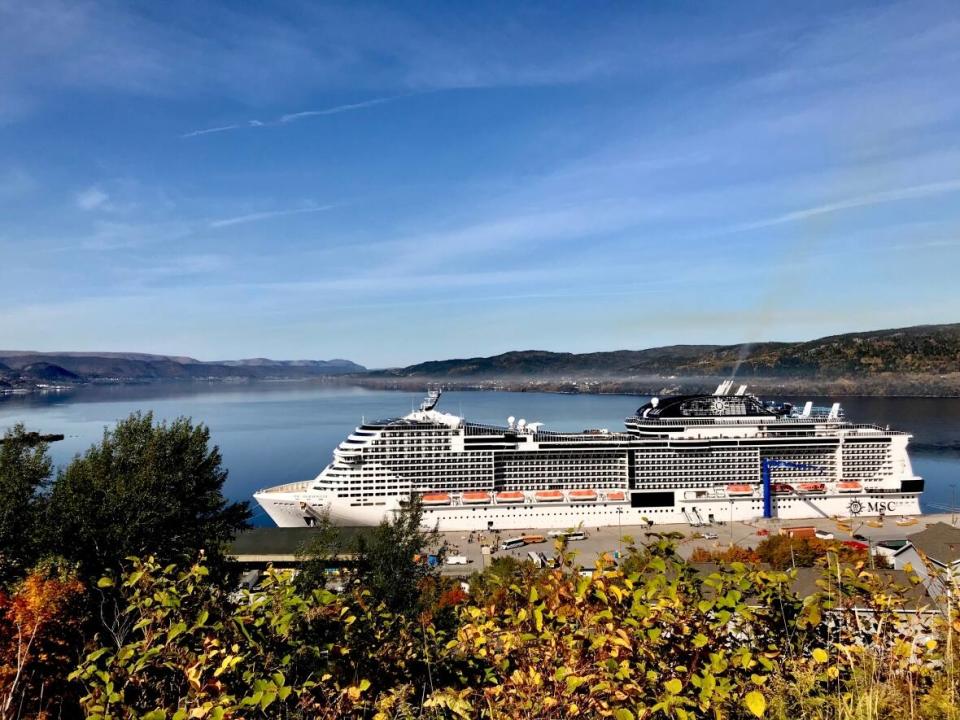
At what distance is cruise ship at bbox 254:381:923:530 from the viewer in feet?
82.8

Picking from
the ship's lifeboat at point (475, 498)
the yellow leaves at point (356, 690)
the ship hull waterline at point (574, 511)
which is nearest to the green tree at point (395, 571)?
the yellow leaves at point (356, 690)

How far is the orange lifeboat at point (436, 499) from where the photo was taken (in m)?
24.8

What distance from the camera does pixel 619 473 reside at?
1062 inches

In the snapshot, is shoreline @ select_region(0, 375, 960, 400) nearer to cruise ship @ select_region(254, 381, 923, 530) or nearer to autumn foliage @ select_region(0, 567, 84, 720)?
cruise ship @ select_region(254, 381, 923, 530)

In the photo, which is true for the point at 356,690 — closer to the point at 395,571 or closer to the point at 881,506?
the point at 395,571

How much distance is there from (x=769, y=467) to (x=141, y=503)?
25.4 meters

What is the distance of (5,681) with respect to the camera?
3566 mm

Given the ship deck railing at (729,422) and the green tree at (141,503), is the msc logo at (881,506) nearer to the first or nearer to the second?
the ship deck railing at (729,422)

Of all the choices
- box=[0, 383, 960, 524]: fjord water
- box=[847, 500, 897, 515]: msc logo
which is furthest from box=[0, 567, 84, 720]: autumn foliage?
box=[847, 500, 897, 515]: msc logo

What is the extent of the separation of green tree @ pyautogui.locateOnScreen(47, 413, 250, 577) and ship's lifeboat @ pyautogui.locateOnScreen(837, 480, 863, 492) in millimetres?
25479

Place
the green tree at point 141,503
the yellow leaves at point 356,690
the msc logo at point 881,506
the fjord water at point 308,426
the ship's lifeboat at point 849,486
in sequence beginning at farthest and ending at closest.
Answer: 1. the fjord water at point 308,426
2. the msc logo at point 881,506
3. the ship's lifeboat at point 849,486
4. the green tree at point 141,503
5. the yellow leaves at point 356,690

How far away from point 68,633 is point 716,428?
26959 millimetres

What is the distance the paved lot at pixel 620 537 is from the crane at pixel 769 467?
0.57m

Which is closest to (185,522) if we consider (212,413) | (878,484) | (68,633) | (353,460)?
(68,633)
